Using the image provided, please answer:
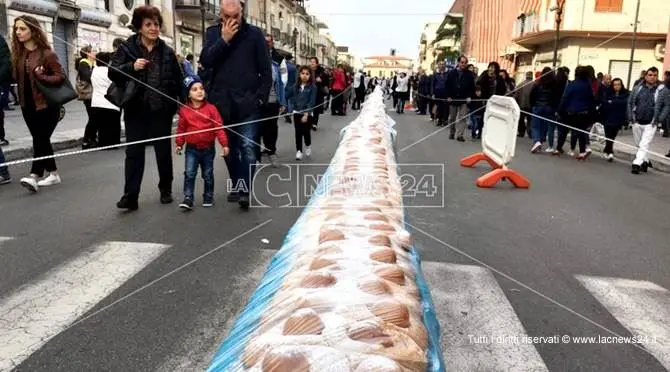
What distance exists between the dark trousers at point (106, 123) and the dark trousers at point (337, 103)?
437 inches

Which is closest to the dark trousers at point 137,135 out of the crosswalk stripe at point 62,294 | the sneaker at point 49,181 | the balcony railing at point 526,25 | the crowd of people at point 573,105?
the crosswalk stripe at point 62,294

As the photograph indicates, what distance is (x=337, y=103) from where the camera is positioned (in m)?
21.6

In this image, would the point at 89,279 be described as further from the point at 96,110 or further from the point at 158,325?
the point at 96,110

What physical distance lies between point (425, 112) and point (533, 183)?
1697 centimetres

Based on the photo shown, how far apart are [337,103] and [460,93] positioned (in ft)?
27.5

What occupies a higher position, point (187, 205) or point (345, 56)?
point (345, 56)

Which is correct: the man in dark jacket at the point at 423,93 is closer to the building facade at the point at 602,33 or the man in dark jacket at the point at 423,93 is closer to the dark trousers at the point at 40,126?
the building facade at the point at 602,33

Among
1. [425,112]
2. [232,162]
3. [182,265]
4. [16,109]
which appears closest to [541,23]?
[425,112]

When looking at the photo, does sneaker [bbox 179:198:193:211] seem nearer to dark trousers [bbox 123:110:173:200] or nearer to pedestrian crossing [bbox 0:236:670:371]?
dark trousers [bbox 123:110:173:200]

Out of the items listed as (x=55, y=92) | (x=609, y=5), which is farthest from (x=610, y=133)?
(x=609, y=5)

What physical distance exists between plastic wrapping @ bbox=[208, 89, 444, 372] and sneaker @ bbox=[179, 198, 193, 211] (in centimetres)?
296

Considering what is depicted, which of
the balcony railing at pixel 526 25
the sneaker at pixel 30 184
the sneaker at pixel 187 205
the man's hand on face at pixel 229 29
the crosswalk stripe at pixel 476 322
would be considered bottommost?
the crosswalk stripe at pixel 476 322

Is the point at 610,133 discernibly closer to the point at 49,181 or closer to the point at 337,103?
the point at 49,181

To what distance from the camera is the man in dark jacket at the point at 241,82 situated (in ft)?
18.5
